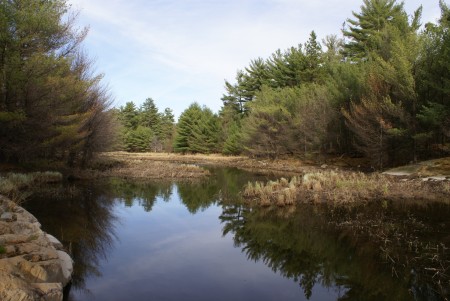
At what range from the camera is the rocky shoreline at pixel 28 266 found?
14.9 feet

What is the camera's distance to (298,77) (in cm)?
4591

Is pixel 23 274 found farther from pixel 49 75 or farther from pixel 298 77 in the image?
pixel 298 77

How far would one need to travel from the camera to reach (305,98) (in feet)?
122

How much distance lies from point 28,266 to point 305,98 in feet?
114

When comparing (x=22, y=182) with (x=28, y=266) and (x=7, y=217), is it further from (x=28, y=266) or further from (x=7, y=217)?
(x=28, y=266)

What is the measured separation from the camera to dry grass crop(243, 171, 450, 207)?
49.4 feet

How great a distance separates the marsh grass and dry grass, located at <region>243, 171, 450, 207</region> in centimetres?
1003

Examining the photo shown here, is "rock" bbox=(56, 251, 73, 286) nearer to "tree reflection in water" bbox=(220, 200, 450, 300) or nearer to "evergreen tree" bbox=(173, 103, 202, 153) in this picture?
"tree reflection in water" bbox=(220, 200, 450, 300)

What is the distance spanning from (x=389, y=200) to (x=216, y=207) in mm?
7877

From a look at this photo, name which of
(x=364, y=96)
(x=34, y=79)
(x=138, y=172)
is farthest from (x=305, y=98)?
(x=34, y=79)

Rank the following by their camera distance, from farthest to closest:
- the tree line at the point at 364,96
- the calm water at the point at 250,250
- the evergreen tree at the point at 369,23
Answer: the evergreen tree at the point at 369,23, the tree line at the point at 364,96, the calm water at the point at 250,250

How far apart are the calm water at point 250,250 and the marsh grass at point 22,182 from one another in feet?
2.53

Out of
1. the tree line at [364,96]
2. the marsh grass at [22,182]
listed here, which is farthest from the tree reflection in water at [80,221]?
the tree line at [364,96]

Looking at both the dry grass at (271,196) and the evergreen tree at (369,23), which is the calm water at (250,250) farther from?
the evergreen tree at (369,23)
